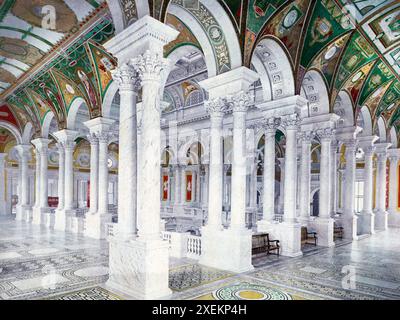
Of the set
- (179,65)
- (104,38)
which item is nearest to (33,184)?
(179,65)

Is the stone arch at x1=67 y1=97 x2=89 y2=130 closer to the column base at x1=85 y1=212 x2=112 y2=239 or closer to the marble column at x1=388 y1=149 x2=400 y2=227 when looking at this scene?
the column base at x1=85 y1=212 x2=112 y2=239

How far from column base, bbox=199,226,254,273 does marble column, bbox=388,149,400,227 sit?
16.7 m

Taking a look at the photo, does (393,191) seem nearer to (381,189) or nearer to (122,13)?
(381,189)

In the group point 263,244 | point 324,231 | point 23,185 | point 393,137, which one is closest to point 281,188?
point 393,137

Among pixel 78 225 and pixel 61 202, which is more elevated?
pixel 61 202

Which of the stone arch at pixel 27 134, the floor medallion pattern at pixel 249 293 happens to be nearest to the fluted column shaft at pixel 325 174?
the floor medallion pattern at pixel 249 293

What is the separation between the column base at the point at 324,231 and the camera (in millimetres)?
12805

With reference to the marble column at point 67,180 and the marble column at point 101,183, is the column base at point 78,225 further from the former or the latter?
the marble column at point 101,183

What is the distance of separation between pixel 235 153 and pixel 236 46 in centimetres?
301

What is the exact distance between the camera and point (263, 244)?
10586mm

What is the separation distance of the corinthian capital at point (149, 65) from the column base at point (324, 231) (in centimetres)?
983

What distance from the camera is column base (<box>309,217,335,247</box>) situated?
12805mm

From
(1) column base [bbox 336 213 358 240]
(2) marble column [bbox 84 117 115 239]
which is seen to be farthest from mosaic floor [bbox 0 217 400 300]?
(1) column base [bbox 336 213 358 240]

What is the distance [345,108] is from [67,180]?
47.4ft
